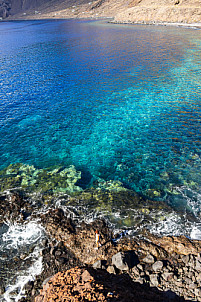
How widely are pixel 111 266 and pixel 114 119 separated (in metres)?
30.8

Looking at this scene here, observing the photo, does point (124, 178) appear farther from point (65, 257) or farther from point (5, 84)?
point (5, 84)

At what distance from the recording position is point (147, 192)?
2588 centimetres

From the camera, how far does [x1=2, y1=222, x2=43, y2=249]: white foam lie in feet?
68.1

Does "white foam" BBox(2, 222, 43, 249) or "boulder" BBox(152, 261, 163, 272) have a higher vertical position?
"boulder" BBox(152, 261, 163, 272)

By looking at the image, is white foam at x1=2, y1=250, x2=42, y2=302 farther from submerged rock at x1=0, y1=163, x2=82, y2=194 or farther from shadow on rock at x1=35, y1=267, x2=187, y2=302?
submerged rock at x1=0, y1=163, x2=82, y2=194

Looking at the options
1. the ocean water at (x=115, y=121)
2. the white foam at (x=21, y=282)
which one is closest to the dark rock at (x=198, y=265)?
the ocean water at (x=115, y=121)

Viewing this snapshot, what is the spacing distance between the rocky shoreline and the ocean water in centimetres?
236

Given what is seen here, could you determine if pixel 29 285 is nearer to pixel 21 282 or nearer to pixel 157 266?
pixel 21 282

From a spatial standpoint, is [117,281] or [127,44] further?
[127,44]

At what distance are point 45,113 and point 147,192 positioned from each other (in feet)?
106

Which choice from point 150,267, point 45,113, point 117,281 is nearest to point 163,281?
point 150,267

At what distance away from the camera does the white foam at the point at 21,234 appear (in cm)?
2075

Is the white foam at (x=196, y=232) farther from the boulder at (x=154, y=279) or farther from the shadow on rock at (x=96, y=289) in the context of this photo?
the shadow on rock at (x=96, y=289)

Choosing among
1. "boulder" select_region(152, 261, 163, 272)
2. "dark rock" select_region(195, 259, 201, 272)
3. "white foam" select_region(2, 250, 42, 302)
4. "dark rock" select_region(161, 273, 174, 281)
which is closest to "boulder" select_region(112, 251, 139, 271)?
"boulder" select_region(152, 261, 163, 272)
